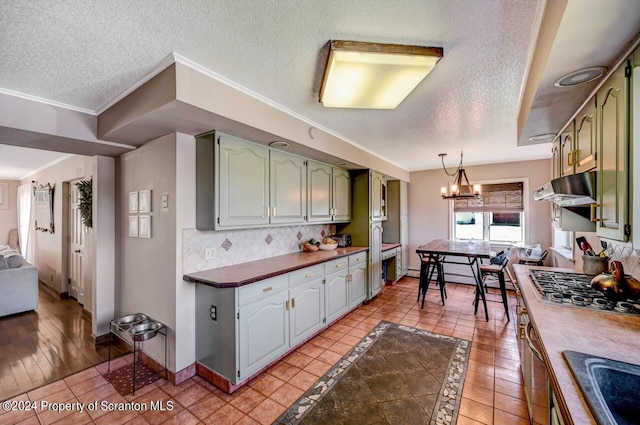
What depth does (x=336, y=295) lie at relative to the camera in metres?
3.47

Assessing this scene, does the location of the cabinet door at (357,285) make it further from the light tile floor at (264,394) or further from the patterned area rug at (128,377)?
the patterned area rug at (128,377)

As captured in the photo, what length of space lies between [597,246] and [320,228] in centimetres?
314

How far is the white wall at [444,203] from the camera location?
4.81 metres

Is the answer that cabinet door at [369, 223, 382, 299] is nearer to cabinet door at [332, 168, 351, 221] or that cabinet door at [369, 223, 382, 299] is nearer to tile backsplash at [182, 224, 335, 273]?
cabinet door at [332, 168, 351, 221]

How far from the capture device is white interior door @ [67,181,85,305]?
4121 mm

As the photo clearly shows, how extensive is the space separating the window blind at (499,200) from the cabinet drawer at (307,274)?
11.1 ft

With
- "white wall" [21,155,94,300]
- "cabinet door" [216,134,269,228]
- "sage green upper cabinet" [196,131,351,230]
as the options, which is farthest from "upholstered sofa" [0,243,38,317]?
"cabinet door" [216,134,269,228]

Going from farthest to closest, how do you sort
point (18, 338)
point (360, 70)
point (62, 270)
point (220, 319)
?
point (62, 270), point (18, 338), point (220, 319), point (360, 70)

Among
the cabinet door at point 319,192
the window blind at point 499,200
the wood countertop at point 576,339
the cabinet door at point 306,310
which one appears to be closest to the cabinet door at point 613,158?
the wood countertop at point 576,339

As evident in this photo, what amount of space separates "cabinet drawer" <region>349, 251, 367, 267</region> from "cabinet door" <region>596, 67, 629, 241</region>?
2.62 meters

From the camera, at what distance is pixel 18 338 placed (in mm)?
3133

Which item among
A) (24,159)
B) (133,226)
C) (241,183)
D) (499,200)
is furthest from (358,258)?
(24,159)

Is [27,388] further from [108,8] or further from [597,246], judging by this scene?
[597,246]

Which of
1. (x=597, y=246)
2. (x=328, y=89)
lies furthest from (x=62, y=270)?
(x=597, y=246)
